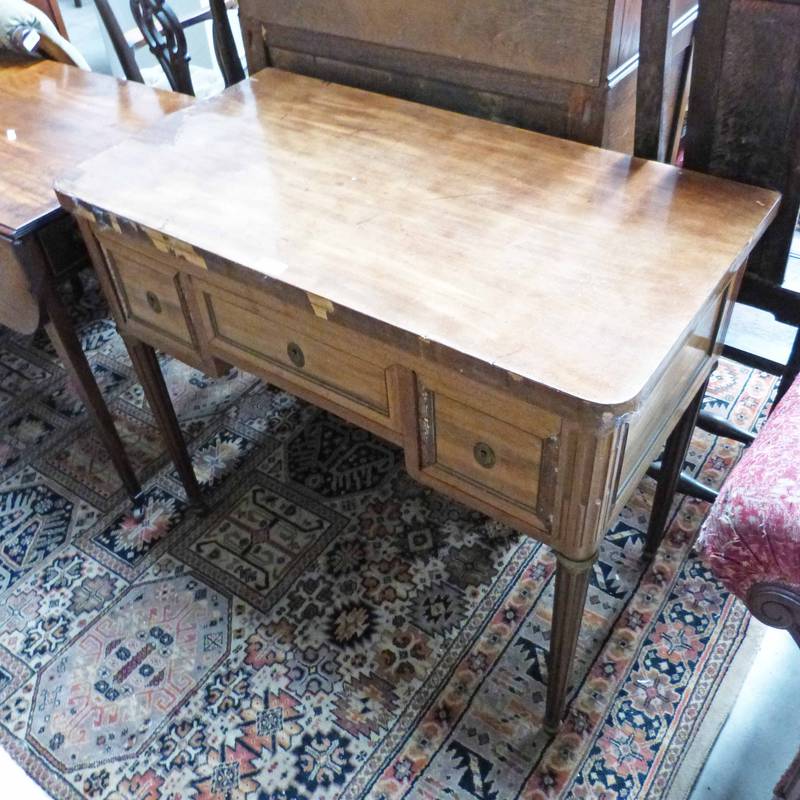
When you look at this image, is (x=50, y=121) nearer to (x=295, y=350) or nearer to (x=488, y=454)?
(x=295, y=350)

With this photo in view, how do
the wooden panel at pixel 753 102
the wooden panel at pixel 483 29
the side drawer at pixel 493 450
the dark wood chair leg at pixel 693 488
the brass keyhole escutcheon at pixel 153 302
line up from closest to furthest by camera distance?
1. the side drawer at pixel 493 450
2. the wooden panel at pixel 753 102
3. the wooden panel at pixel 483 29
4. the brass keyhole escutcheon at pixel 153 302
5. the dark wood chair leg at pixel 693 488

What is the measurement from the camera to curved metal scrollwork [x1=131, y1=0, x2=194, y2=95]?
5.70 feet

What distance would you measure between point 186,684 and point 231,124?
0.97 m

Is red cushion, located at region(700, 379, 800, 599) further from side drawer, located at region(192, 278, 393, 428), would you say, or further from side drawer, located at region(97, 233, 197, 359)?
side drawer, located at region(97, 233, 197, 359)

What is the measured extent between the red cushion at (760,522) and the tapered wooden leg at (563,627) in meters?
0.19

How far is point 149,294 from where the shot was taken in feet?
4.00

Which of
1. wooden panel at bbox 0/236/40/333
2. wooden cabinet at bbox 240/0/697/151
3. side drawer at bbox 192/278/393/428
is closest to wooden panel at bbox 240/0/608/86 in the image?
wooden cabinet at bbox 240/0/697/151

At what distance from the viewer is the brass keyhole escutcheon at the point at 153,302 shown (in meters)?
1.21

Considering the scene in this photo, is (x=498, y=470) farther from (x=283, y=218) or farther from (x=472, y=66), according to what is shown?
(x=472, y=66)

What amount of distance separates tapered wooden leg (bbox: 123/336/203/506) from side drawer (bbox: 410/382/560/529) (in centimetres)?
63

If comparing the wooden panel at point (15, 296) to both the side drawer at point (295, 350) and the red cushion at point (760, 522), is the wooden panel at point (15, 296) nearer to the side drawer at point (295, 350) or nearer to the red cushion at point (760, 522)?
the side drawer at point (295, 350)

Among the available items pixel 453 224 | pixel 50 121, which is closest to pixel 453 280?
Result: pixel 453 224

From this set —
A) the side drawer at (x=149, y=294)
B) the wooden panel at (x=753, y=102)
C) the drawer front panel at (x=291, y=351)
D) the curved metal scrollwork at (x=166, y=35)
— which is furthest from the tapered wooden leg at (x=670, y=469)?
the curved metal scrollwork at (x=166, y=35)

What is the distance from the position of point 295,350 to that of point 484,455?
0.31 metres
